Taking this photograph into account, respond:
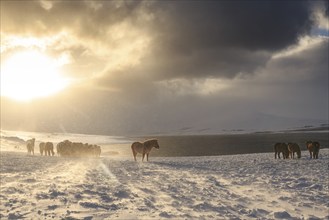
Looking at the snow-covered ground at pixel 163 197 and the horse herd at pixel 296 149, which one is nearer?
the snow-covered ground at pixel 163 197

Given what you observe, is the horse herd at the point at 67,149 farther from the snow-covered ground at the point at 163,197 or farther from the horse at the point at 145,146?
the snow-covered ground at the point at 163,197

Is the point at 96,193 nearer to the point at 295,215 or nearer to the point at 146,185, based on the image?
the point at 146,185

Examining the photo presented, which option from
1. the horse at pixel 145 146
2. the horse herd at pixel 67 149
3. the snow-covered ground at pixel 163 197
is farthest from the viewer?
the horse herd at pixel 67 149

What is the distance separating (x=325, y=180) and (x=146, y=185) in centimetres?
816

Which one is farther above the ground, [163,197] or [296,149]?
[296,149]

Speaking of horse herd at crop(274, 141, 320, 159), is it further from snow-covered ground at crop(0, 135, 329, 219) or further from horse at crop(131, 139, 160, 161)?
snow-covered ground at crop(0, 135, 329, 219)

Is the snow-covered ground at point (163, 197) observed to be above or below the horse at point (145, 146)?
below

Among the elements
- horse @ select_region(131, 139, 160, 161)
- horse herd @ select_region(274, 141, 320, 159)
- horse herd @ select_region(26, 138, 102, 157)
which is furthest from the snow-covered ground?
horse herd @ select_region(26, 138, 102, 157)

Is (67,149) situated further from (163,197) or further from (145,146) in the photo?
(163,197)

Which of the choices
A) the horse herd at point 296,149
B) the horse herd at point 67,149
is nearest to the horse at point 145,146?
the horse herd at point 296,149

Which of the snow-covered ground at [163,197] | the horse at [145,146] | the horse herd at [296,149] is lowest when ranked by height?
the snow-covered ground at [163,197]

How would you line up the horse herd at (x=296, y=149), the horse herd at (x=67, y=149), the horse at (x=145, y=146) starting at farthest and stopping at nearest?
the horse herd at (x=67, y=149)
the horse at (x=145, y=146)
the horse herd at (x=296, y=149)

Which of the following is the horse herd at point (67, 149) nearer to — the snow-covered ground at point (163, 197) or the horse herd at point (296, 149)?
the horse herd at point (296, 149)

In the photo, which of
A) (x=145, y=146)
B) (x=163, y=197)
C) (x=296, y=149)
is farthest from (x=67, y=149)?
(x=163, y=197)
